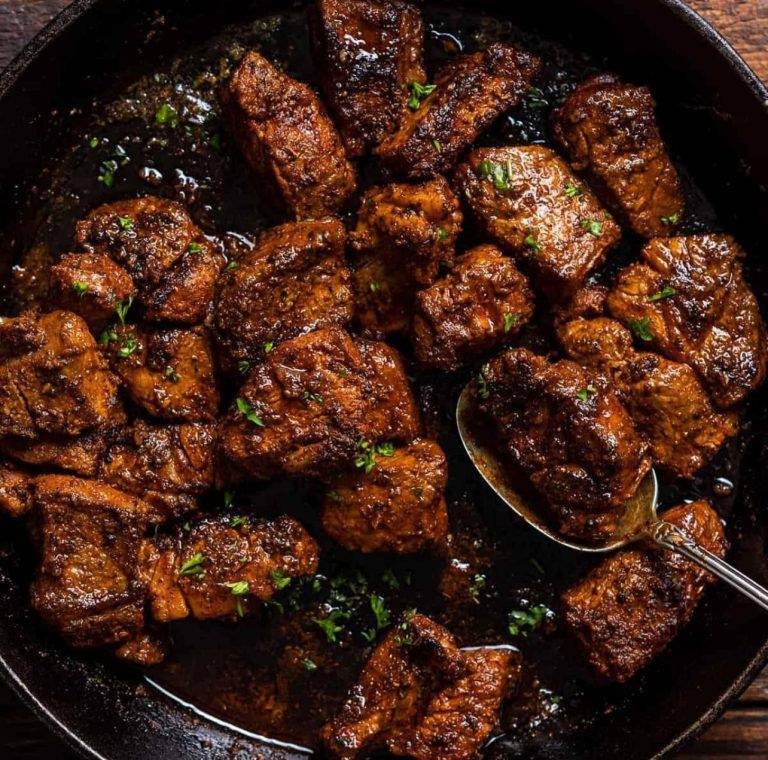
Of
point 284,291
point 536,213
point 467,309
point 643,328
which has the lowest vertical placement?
point 284,291

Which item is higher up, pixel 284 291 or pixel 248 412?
pixel 284 291

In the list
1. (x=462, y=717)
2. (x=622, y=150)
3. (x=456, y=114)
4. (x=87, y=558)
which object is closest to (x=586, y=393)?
(x=622, y=150)

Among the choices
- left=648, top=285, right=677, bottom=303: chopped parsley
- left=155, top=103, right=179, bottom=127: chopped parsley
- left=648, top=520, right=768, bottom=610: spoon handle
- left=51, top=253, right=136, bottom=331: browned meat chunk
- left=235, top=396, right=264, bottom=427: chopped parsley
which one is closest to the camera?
left=648, top=520, right=768, bottom=610: spoon handle

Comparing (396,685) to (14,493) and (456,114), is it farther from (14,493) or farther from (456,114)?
(456,114)

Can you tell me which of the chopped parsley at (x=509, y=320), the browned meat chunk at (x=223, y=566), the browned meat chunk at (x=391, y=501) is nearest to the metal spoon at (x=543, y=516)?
the browned meat chunk at (x=391, y=501)

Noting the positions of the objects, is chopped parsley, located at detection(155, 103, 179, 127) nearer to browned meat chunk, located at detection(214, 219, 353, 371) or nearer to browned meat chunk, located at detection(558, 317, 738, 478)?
browned meat chunk, located at detection(214, 219, 353, 371)

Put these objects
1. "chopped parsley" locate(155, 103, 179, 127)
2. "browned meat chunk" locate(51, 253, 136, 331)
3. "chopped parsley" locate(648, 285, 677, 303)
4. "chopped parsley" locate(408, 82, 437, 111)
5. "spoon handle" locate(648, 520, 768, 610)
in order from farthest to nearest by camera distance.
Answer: "chopped parsley" locate(155, 103, 179, 127)
"chopped parsley" locate(408, 82, 437, 111)
"chopped parsley" locate(648, 285, 677, 303)
"browned meat chunk" locate(51, 253, 136, 331)
"spoon handle" locate(648, 520, 768, 610)

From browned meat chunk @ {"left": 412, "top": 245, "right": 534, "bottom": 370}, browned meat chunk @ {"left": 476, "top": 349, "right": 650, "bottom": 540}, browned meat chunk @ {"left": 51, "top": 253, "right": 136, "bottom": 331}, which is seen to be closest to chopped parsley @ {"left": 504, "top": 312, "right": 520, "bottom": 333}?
browned meat chunk @ {"left": 412, "top": 245, "right": 534, "bottom": 370}

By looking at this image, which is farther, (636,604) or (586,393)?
(636,604)
